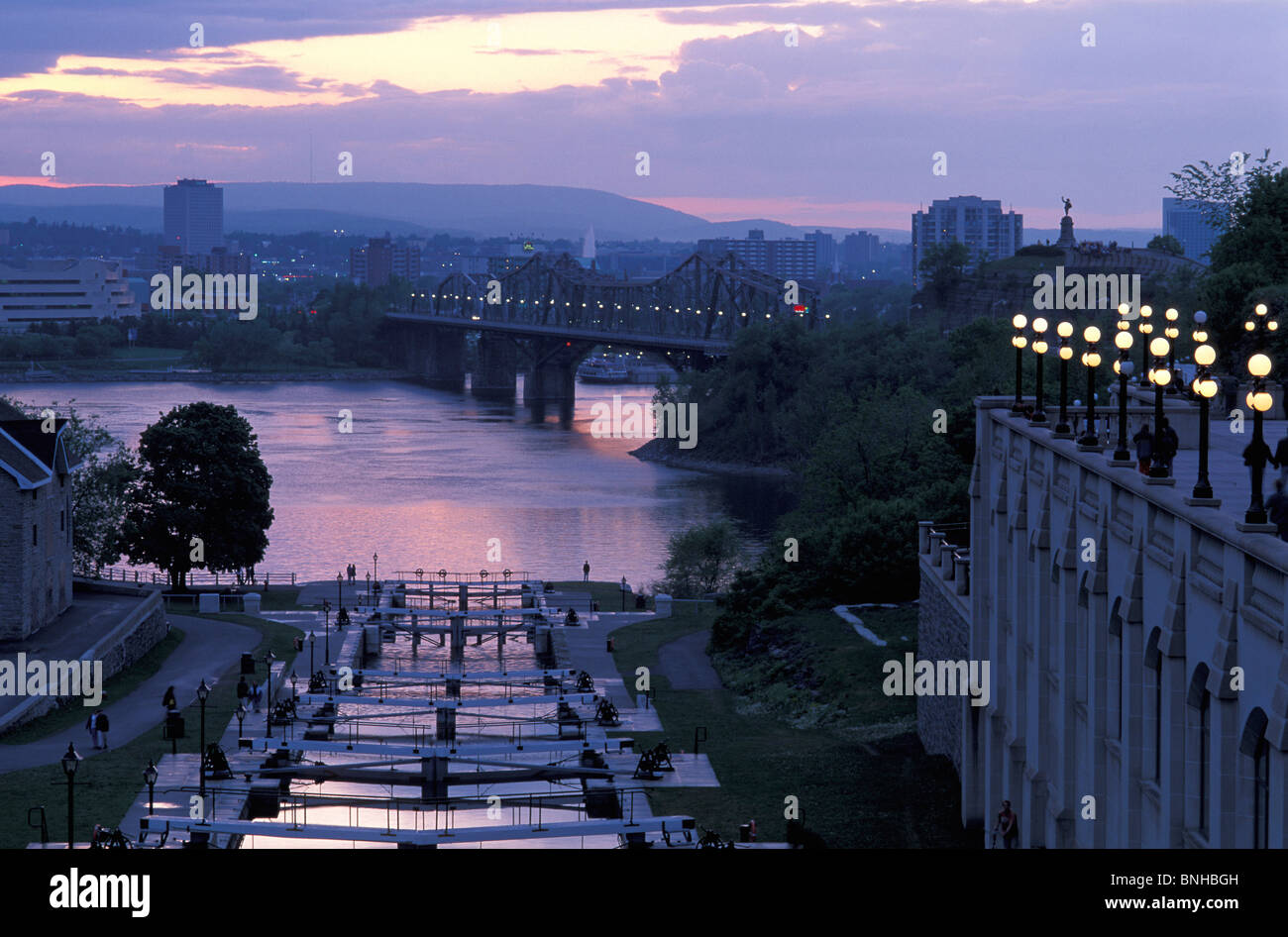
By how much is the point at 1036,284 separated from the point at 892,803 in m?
74.0

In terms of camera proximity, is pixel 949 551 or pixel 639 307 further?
pixel 639 307

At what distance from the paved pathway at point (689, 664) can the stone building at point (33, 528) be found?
13569 mm

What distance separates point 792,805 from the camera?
24.8m

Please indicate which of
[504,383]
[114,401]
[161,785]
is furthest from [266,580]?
[504,383]

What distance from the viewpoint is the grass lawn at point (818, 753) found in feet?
79.6

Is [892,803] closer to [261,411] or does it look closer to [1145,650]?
[1145,650]

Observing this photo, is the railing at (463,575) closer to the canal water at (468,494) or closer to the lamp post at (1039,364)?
the canal water at (468,494)

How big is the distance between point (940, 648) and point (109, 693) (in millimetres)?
16612

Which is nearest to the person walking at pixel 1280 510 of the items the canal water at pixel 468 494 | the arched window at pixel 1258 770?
the arched window at pixel 1258 770

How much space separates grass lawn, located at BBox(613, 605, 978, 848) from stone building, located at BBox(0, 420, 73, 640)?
42.0 ft

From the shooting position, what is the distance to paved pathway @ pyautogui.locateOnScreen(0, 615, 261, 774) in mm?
29016

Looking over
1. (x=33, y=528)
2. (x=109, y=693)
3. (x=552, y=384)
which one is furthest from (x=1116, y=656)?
(x=552, y=384)

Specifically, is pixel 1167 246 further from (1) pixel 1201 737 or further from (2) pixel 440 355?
(1) pixel 1201 737

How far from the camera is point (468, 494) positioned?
78.8 metres
